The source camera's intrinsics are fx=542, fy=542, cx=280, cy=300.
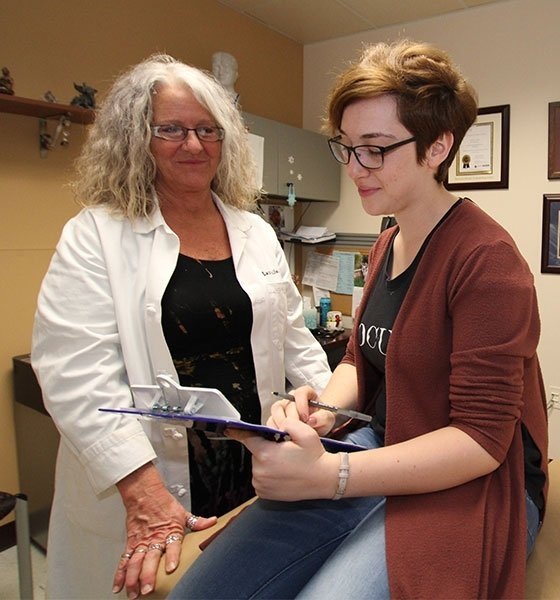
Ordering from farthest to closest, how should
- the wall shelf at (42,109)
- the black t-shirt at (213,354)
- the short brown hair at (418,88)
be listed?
the wall shelf at (42,109) → the black t-shirt at (213,354) → the short brown hair at (418,88)

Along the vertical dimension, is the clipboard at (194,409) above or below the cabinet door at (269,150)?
below

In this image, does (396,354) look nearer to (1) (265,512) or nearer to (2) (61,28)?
(1) (265,512)

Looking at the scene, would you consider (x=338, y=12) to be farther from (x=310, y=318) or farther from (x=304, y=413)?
(x=304, y=413)

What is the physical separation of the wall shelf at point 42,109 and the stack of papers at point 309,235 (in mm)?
1439

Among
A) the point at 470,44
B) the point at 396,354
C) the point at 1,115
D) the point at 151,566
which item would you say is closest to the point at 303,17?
the point at 470,44

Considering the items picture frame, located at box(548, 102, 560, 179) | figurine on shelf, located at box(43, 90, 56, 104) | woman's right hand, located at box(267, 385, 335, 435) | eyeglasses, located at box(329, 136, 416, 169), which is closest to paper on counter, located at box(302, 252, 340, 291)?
picture frame, located at box(548, 102, 560, 179)

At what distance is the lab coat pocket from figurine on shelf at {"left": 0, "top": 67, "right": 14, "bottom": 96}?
1315 millimetres

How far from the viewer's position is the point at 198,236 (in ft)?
4.58

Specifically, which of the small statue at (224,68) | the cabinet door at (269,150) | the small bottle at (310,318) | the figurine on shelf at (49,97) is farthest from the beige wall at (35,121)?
the small bottle at (310,318)

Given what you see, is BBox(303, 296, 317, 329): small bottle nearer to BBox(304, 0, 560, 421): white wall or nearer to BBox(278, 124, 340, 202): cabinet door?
BBox(278, 124, 340, 202): cabinet door

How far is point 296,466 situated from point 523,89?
2677mm

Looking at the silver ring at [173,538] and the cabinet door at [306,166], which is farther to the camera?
the cabinet door at [306,166]

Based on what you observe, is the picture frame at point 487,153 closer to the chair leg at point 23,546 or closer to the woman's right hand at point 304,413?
the woman's right hand at point 304,413

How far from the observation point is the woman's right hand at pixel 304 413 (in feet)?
3.31
